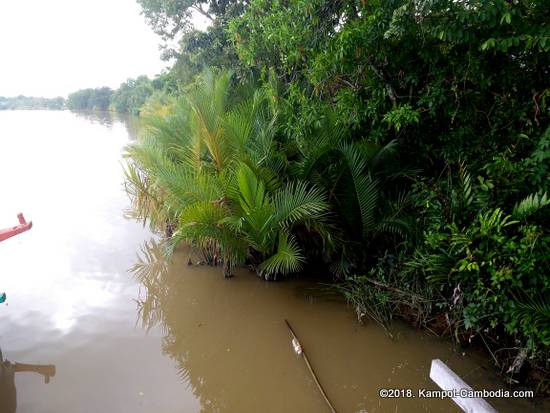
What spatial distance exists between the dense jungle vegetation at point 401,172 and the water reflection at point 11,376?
4.85ft

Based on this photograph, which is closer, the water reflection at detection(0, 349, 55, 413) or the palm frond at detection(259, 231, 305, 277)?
the water reflection at detection(0, 349, 55, 413)

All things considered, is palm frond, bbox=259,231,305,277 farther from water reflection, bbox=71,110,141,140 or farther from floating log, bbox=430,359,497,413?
water reflection, bbox=71,110,141,140

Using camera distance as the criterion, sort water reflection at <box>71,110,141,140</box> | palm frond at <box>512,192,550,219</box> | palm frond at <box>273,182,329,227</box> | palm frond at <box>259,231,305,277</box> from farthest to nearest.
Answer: water reflection at <box>71,110,141,140</box> < palm frond at <box>259,231,305,277</box> < palm frond at <box>273,182,329,227</box> < palm frond at <box>512,192,550,219</box>

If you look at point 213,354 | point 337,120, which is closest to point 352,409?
point 213,354

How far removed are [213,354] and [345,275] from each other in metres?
1.65

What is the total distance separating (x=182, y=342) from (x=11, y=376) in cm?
133

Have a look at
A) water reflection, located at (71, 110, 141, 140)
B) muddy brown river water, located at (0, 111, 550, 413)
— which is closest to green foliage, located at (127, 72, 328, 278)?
muddy brown river water, located at (0, 111, 550, 413)

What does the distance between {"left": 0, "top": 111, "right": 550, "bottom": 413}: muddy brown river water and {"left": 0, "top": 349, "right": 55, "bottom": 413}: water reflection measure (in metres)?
0.04

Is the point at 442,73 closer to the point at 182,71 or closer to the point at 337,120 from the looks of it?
the point at 337,120

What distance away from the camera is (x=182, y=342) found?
10.2ft

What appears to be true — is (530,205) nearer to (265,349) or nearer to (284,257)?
(284,257)

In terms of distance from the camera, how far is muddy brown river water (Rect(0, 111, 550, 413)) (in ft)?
8.11

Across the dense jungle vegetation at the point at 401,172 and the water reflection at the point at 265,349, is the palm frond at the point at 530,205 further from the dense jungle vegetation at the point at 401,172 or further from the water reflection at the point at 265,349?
the water reflection at the point at 265,349

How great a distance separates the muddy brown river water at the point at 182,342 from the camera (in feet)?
8.11
